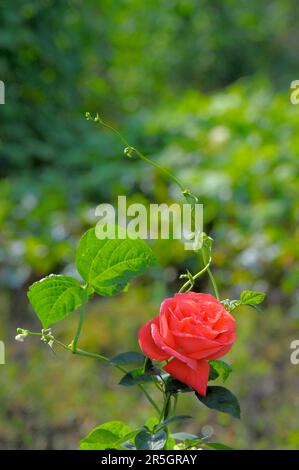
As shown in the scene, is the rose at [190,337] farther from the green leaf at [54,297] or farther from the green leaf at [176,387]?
the green leaf at [54,297]

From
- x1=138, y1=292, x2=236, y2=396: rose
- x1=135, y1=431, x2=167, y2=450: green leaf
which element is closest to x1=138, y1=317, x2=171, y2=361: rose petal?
x1=138, y1=292, x2=236, y2=396: rose

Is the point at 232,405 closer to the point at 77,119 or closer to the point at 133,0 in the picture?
the point at 77,119

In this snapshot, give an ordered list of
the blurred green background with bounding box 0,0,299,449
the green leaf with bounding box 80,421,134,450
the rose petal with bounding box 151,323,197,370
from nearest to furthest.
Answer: the rose petal with bounding box 151,323,197,370 → the green leaf with bounding box 80,421,134,450 → the blurred green background with bounding box 0,0,299,449

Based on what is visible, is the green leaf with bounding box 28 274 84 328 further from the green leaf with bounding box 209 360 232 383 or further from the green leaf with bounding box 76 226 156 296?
the green leaf with bounding box 209 360 232 383

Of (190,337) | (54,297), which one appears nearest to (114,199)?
(54,297)

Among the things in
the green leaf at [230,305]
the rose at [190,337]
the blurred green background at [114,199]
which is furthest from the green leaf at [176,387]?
the blurred green background at [114,199]

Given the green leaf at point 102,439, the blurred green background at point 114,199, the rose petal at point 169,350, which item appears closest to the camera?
the rose petal at point 169,350

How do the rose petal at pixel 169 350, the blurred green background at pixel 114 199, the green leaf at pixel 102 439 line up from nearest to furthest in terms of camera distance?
the rose petal at pixel 169 350 < the green leaf at pixel 102 439 < the blurred green background at pixel 114 199

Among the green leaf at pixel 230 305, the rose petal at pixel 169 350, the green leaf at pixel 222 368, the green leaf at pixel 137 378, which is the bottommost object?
the green leaf at pixel 137 378
